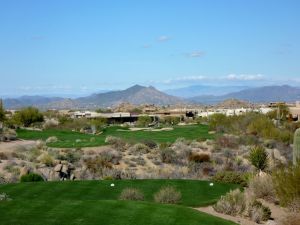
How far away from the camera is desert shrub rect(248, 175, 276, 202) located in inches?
855

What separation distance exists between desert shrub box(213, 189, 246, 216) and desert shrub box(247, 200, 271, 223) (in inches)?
10.9

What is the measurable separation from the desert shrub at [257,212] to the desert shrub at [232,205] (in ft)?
0.91

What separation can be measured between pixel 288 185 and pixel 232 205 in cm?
198

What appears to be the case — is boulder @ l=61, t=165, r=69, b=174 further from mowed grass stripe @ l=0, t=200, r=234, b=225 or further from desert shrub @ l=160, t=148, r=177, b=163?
mowed grass stripe @ l=0, t=200, r=234, b=225

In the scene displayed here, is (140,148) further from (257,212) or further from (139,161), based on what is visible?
(257,212)

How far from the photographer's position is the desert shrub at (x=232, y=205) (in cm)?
1881

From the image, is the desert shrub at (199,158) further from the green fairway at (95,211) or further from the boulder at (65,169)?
the green fairway at (95,211)

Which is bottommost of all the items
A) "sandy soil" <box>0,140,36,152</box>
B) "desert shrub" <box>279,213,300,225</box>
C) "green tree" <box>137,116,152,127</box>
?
"green tree" <box>137,116,152,127</box>

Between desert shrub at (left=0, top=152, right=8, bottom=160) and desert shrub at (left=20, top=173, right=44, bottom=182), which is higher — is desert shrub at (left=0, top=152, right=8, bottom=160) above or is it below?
below

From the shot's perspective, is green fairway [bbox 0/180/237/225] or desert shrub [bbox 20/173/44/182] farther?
desert shrub [bbox 20/173/44/182]

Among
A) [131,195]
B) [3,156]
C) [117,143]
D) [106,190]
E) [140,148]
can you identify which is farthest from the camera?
Result: [117,143]

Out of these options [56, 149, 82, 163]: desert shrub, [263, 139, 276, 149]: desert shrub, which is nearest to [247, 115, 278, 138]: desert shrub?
[263, 139, 276, 149]: desert shrub

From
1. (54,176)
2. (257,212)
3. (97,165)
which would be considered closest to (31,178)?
(54,176)

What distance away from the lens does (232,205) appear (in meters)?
19.0
